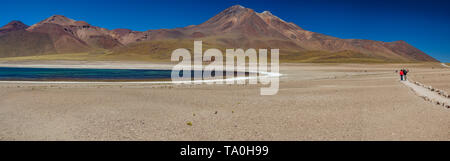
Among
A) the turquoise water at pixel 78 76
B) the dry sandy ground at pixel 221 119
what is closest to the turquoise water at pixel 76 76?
the turquoise water at pixel 78 76

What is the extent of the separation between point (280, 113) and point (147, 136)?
16.7 feet

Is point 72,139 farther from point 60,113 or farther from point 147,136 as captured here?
point 60,113

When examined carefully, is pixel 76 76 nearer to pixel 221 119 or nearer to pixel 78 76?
pixel 78 76

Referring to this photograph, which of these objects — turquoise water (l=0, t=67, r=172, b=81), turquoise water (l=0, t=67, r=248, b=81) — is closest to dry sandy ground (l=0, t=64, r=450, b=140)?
turquoise water (l=0, t=67, r=248, b=81)

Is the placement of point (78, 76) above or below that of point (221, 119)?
above

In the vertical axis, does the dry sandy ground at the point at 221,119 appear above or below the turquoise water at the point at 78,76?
below

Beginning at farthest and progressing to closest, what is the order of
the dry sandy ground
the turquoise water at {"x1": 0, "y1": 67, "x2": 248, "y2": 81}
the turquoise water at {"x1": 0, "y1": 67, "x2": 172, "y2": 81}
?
the turquoise water at {"x1": 0, "y1": 67, "x2": 172, "y2": 81} < the turquoise water at {"x1": 0, "y1": 67, "x2": 248, "y2": 81} < the dry sandy ground

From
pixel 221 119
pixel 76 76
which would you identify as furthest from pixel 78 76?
pixel 221 119

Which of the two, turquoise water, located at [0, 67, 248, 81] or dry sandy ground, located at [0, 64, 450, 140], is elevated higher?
turquoise water, located at [0, 67, 248, 81]

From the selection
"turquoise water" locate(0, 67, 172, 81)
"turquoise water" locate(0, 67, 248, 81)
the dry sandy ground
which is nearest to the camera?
the dry sandy ground

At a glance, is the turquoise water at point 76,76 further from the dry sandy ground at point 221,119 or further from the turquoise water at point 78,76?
the dry sandy ground at point 221,119

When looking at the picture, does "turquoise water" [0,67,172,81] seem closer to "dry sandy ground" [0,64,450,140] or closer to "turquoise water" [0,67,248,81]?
"turquoise water" [0,67,248,81]
